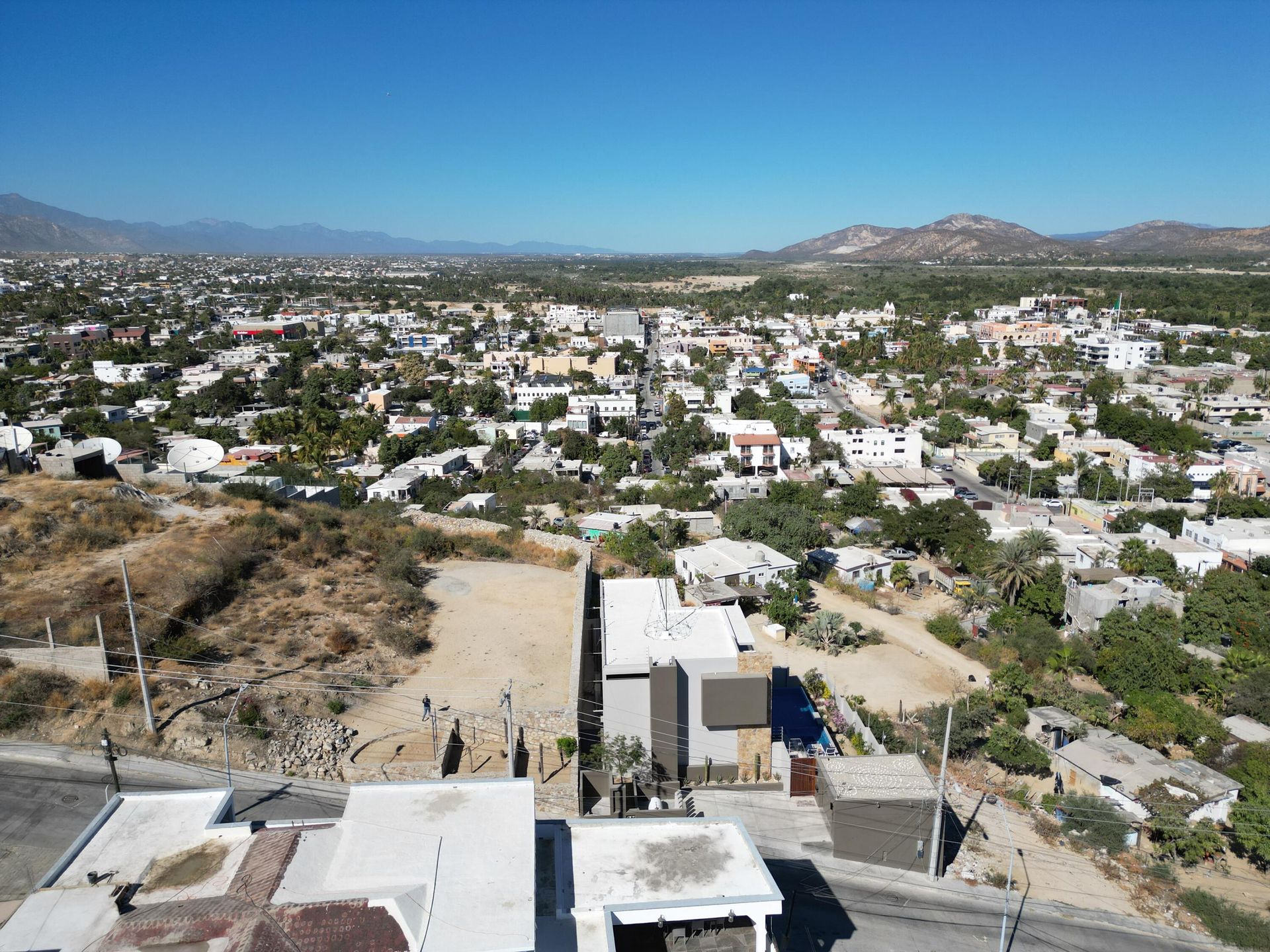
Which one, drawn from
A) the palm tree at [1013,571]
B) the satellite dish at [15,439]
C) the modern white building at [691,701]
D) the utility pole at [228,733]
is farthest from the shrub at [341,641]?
the palm tree at [1013,571]

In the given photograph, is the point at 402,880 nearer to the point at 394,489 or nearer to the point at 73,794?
the point at 73,794

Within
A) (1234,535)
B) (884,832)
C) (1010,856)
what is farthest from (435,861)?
(1234,535)

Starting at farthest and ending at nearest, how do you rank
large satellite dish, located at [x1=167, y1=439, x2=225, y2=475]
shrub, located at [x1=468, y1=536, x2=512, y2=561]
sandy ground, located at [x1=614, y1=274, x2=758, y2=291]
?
sandy ground, located at [x1=614, y1=274, x2=758, y2=291], large satellite dish, located at [x1=167, y1=439, x2=225, y2=475], shrub, located at [x1=468, y1=536, x2=512, y2=561]

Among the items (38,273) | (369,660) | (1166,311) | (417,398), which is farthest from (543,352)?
(38,273)

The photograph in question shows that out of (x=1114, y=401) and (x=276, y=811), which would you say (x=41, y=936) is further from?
(x=1114, y=401)

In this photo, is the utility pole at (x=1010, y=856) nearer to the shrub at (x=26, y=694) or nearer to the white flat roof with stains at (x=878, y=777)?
the white flat roof with stains at (x=878, y=777)

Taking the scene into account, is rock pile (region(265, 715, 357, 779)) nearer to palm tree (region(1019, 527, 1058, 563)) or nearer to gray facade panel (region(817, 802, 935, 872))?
gray facade panel (region(817, 802, 935, 872))

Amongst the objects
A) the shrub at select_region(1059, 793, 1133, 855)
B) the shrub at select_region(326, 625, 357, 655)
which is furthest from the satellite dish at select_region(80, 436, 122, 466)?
the shrub at select_region(1059, 793, 1133, 855)
